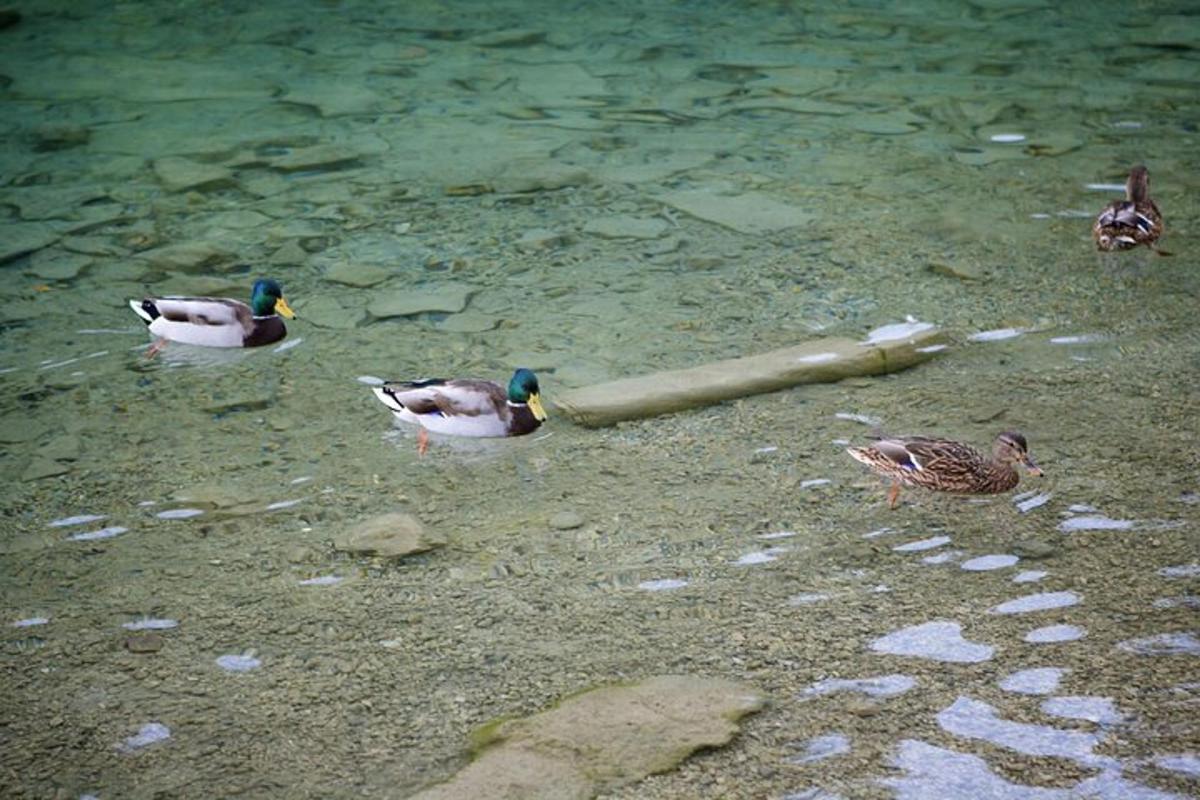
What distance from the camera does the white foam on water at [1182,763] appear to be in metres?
4.49

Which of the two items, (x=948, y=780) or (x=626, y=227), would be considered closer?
(x=948, y=780)

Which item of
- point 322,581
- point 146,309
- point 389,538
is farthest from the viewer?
point 146,309

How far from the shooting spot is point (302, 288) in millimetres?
8945

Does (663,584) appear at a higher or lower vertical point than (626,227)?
lower

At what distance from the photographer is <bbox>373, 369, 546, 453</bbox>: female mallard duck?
7062 mm

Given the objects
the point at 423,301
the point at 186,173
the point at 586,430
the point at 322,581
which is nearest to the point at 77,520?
the point at 322,581

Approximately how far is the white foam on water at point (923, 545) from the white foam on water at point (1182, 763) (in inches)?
60.7

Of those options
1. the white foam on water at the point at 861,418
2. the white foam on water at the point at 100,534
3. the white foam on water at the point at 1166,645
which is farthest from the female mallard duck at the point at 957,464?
the white foam on water at the point at 100,534

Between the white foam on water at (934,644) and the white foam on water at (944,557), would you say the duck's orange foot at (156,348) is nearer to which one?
the white foam on water at (944,557)

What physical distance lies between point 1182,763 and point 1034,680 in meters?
0.58

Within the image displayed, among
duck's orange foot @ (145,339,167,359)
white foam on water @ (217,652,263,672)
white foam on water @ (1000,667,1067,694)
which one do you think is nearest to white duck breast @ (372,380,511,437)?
duck's orange foot @ (145,339,167,359)

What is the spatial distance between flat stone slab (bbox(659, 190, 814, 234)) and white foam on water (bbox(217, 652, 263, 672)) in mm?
4999

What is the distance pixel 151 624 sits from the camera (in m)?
5.67

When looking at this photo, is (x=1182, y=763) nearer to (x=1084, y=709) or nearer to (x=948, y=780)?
(x=1084, y=709)
